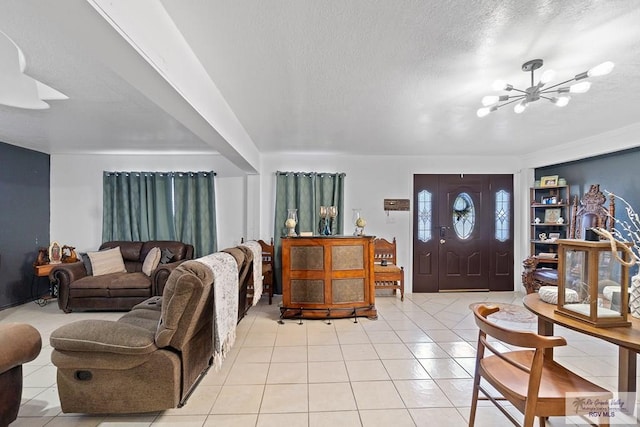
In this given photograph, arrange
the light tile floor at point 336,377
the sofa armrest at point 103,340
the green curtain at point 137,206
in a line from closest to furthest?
the sofa armrest at point 103,340
the light tile floor at point 336,377
the green curtain at point 137,206

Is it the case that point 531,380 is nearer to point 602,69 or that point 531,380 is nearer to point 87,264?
point 602,69

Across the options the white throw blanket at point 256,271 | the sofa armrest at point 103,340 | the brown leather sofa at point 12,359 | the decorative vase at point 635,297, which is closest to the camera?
the decorative vase at point 635,297

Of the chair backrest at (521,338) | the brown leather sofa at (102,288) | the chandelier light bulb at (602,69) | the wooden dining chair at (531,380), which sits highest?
the chandelier light bulb at (602,69)

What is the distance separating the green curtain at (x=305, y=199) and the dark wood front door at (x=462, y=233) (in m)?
1.46

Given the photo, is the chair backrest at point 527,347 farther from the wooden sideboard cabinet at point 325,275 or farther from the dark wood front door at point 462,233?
the dark wood front door at point 462,233

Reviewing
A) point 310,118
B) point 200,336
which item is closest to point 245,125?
point 310,118

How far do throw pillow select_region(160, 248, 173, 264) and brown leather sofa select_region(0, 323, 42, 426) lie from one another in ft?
9.10

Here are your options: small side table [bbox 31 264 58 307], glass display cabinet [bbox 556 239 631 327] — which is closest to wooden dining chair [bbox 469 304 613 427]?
glass display cabinet [bbox 556 239 631 327]

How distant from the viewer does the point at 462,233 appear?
216 inches

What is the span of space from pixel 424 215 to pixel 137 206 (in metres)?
4.97

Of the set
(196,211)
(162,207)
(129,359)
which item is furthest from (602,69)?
(162,207)

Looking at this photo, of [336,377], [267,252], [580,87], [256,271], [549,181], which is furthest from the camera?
[267,252]

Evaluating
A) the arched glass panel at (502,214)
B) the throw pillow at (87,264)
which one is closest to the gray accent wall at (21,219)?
the throw pillow at (87,264)

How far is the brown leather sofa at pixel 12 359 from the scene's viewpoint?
175 cm
